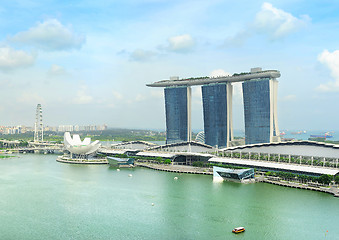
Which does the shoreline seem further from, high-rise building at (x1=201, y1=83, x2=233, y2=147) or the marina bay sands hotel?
high-rise building at (x1=201, y1=83, x2=233, y2=147)

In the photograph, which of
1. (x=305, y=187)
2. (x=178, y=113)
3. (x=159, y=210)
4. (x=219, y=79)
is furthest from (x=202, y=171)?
(x=178, y=113)

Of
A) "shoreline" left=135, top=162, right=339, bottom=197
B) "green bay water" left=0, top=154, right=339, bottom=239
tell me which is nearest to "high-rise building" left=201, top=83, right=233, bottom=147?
"shoreline" left=135, top=162, right=339, bottom=197

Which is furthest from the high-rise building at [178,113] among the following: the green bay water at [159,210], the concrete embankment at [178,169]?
the green bay water at [159,210]

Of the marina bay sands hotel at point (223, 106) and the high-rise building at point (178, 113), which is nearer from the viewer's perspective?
the marina bay sands hotel at point (223, 106)

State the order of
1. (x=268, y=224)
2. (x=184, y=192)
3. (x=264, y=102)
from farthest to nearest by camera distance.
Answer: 1. (x=264, y=102)
2. (x=184, y=192)
3. (x=268, y=224)

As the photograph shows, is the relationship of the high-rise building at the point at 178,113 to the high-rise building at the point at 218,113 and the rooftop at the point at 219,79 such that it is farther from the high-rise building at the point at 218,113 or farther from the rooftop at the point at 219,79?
the high-rise building at the point at 218,113

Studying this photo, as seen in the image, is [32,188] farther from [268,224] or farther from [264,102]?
[264,102]

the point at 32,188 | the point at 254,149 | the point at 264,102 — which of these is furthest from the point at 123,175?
the point at 264,102
